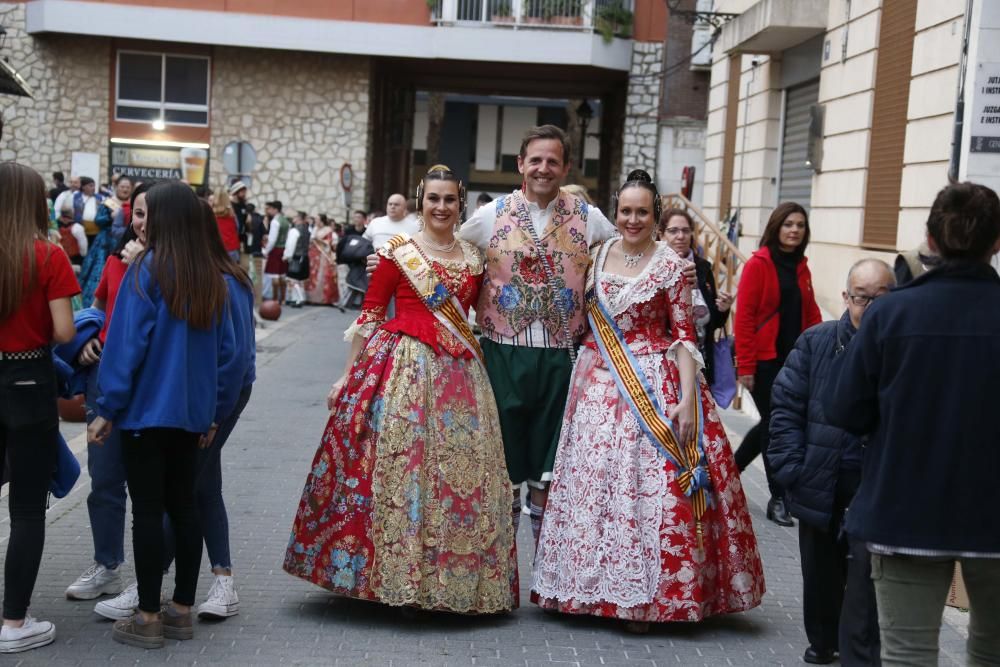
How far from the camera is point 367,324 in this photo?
222 inches

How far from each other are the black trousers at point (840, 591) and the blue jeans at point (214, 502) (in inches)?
92.8

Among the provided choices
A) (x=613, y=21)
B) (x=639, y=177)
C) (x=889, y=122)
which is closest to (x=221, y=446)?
(x=639, y=177)

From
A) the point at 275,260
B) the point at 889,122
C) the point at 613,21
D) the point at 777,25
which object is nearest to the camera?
the point at 889,122

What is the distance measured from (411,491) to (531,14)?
79.7 ft

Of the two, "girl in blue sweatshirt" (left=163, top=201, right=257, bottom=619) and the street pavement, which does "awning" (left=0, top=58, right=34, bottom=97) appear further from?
"girl in blue sweatshirt" (left=163, top=201, right=257, bottom=619)

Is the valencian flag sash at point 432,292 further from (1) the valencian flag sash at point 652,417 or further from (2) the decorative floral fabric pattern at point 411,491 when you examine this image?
(1) the valencian flag sash at point 652,417

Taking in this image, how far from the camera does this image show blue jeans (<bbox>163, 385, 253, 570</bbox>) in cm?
537

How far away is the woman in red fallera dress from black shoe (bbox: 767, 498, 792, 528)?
114 inches

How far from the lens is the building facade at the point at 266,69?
92.7 ft

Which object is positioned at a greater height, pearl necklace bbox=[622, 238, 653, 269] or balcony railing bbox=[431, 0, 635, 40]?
balcony railing bbox=[431, 0, 635, 40]

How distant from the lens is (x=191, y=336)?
495 cm

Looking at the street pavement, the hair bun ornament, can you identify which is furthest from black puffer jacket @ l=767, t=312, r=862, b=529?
the hair bun ornament

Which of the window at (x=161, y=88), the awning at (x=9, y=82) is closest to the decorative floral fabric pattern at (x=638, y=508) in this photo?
the awning at (x=9, y=82)

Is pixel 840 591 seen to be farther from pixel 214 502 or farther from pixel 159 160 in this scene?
pixel 159 160
